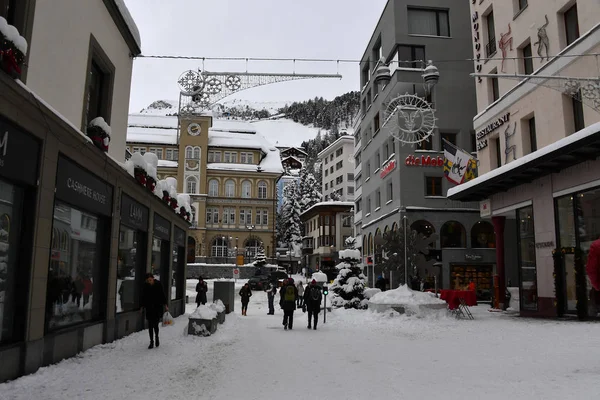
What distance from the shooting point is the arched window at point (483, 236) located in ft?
116

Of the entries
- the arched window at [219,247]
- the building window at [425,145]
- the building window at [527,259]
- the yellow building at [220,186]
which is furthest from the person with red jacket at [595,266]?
the arched window at [219,247]

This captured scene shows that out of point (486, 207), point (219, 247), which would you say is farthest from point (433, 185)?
A: point (219, 247)

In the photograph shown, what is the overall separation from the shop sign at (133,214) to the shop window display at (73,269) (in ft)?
4.43

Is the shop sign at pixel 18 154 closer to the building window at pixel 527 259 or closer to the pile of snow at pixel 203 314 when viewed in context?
the pile of snow at pixel 203 314

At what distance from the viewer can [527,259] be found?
2220 cm

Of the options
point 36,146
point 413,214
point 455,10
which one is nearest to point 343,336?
point 36,146

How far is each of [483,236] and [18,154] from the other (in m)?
33.1

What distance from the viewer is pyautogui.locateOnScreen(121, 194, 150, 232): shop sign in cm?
1324

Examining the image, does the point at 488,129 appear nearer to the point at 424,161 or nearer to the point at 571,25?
the point at 571,25

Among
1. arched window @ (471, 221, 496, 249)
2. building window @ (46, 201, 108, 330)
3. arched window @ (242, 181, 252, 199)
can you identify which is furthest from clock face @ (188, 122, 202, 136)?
building window @ (46, 201, 108, 330)

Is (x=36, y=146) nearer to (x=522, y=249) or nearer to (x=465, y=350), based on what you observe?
(x=465, y=350)

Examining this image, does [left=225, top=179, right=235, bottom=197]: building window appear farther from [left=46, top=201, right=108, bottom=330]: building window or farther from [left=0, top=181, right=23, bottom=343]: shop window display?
[left=0, top=181, right=23, bottom=343]: shop window display

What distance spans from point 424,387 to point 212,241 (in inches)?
2769

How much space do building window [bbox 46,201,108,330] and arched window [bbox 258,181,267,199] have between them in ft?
217
